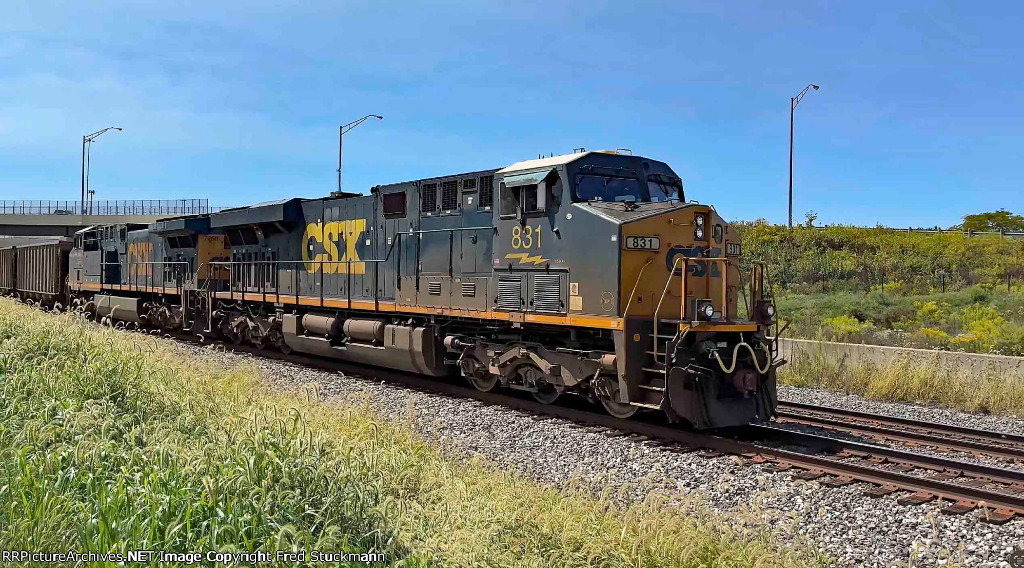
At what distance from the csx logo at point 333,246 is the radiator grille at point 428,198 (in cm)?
195

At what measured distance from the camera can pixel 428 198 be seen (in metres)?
12.0

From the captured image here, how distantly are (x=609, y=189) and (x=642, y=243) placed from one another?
3.81ft

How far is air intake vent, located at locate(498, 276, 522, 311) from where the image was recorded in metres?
10.0

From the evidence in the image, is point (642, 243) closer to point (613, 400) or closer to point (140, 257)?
point (613, 400)

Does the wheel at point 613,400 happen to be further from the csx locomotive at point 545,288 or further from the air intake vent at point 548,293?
the air intake vent at point 548,293

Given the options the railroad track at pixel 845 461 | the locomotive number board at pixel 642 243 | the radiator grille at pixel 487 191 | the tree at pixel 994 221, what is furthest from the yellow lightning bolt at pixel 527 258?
the tree at pixel 994 221

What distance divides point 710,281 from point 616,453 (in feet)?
9.05

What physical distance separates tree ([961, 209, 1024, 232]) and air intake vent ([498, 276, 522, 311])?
4759 centimetres

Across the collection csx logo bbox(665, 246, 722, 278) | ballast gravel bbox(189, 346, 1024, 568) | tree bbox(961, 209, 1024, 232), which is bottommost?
ballast gravel bbox(189, 346, 1024, 568)

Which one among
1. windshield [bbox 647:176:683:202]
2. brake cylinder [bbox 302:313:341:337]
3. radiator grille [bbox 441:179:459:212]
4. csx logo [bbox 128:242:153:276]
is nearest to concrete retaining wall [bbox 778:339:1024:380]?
windshield [bbox 647:176:683:202]

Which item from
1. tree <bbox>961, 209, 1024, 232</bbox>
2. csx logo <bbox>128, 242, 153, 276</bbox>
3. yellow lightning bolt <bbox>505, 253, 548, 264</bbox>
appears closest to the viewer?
yellow lightning bolt <bbox>505, 253, 548, 264</bbox>

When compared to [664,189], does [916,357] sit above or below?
below

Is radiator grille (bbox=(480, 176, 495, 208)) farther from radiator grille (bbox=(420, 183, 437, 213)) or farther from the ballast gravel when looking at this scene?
the ballast gravel

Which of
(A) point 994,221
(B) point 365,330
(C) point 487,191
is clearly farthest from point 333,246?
(A) point 994,221
